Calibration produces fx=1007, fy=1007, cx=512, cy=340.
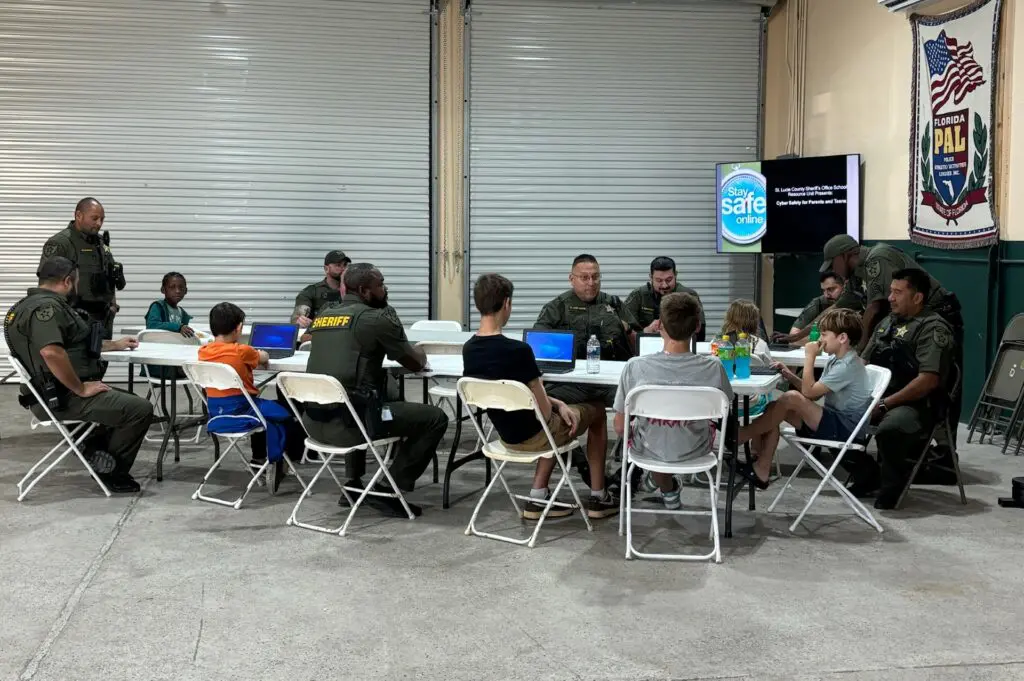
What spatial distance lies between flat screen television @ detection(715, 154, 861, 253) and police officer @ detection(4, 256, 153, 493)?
6666 mm

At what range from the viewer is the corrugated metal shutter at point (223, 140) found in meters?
10.3

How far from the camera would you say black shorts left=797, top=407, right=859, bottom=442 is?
5094 mm

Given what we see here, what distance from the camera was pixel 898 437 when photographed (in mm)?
5367

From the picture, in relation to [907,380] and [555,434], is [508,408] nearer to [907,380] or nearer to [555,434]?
[555,434]


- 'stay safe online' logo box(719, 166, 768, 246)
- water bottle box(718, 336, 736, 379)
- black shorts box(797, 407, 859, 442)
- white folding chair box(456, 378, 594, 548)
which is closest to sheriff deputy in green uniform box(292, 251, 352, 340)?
white folding chair box(456, 378, 594, 548)

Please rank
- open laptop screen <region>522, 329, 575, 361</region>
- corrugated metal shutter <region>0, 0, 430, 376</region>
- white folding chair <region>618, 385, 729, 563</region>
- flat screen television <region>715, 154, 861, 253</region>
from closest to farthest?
white folding chair <region>618, 385, 729, 563</region> → open laptop screen <region>522, 329, 575, 361</region> → flat screen television <region>715, 154, 861, 253</region> → corrugated metal shutter <region>0, 0, 430, 376</region>

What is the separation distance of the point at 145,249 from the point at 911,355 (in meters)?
7.85

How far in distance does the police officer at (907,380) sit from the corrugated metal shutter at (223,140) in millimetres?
6149

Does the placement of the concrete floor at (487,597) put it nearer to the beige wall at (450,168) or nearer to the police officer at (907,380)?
the police officer at (907,380)

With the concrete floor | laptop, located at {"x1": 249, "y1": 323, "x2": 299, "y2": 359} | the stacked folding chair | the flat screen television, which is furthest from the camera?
the flat screen television

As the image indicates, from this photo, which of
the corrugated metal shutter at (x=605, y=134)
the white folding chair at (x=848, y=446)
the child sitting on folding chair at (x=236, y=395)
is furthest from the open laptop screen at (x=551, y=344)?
the corrugated metal shutter at (x=605, y=134)

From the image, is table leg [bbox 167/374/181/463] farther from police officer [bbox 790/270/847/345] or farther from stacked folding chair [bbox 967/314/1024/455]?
stacked folding chair [bbox 967/314/1024/455]

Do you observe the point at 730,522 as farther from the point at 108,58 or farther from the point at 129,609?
the point at 108,58

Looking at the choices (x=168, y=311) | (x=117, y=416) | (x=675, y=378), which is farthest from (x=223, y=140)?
(x=675, y=378)
